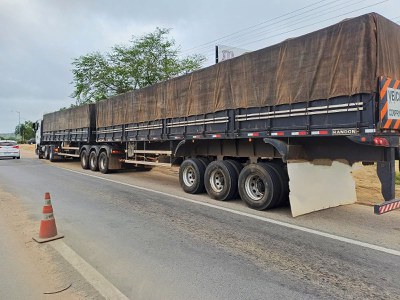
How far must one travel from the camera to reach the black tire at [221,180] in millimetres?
8289

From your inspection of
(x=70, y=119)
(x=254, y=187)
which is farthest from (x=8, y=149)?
(x=254, y=187)

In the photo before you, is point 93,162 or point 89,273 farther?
point 93,162

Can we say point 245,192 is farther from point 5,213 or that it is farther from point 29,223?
point 5,213

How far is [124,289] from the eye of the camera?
3631 mm

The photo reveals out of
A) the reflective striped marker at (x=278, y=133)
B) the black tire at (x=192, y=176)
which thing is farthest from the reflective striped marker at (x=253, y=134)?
the black tire at (x=192, y=176)

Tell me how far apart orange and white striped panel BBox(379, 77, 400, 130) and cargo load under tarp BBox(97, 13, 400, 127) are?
14 centimetres

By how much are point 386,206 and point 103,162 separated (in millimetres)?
12347

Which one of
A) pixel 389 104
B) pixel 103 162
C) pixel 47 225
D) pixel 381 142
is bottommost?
pixel 47 225

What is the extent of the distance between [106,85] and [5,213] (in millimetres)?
25198

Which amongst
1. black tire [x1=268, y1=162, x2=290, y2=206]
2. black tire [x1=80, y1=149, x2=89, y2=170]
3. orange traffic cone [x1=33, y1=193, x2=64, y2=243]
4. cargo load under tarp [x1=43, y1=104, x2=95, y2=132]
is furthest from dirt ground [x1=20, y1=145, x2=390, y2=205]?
cargo load under tarp [x1=43, y1=104, x2=95, y2=132]

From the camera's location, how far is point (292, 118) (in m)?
6.85

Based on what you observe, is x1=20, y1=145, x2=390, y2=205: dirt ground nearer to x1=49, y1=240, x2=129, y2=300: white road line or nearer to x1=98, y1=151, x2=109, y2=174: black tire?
x1=49, y1=240, x2=129, y2=300: white road line

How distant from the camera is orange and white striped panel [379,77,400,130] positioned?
5.61 metres

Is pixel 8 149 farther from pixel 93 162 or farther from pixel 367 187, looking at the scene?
pixel 367 187
